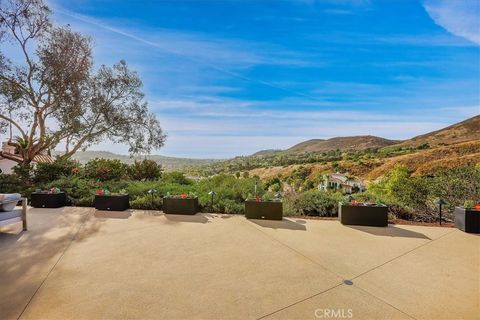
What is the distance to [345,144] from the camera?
107 feet

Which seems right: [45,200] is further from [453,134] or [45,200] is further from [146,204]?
[453,134]

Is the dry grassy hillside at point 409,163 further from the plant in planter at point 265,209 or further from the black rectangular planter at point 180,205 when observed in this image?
the plant in planter at point 265,209

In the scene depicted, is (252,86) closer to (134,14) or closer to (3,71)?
(134,14)

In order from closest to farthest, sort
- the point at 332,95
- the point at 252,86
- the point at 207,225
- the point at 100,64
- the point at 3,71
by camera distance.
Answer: the point at 207,225 → the point at 3,71 → the point at 100,64 → the point at 252,86 → the point at 332,95

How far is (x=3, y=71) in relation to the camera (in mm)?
10281

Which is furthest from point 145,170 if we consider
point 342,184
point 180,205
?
point 342,184

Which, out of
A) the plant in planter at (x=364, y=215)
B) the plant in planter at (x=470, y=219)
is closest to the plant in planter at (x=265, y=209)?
the plant in planter at (x=364, y=215)

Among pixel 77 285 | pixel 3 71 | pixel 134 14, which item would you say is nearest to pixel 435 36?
pixel 134 14

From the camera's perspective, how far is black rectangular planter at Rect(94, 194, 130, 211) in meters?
6.72

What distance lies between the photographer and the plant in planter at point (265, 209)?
19.3 feet

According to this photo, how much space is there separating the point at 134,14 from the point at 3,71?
294 inches

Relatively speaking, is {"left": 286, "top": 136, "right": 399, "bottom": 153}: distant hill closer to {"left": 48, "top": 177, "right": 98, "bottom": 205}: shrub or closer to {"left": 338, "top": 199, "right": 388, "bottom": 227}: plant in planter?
{"left": 48, "top": 177, "right": 98, "bottom": 205}: shrub

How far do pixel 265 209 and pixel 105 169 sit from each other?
8.28m

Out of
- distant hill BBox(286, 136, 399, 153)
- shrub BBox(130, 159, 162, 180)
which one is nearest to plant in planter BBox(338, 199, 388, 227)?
shrub BBox(130, 159, 162, 180)
